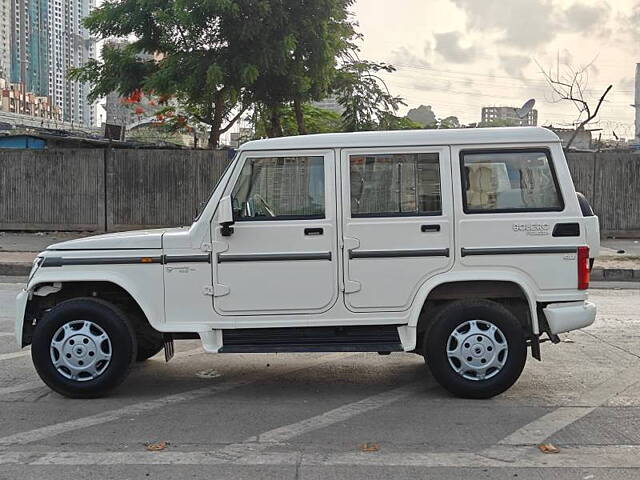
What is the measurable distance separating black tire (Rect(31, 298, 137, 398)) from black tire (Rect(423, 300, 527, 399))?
2.35m

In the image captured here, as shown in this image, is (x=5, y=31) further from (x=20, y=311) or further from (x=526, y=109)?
(x=20, y=311)

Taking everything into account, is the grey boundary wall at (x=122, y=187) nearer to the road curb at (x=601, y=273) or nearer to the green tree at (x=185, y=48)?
the green tree at (x=185, y=48)

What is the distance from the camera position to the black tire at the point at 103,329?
6082 millimetres

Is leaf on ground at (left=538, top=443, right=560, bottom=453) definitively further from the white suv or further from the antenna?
the antenna

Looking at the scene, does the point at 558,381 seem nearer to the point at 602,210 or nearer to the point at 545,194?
the point at 545,194

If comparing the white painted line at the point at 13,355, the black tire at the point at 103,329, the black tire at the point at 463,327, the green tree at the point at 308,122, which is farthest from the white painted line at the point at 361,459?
the green tree at the point at 308,122

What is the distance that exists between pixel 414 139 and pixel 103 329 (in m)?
2.83

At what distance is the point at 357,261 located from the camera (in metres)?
6.02

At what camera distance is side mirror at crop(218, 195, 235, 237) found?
592 cm

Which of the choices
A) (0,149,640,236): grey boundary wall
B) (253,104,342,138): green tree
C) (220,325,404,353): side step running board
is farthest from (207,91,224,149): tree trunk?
(220,325,404,353): side step running board

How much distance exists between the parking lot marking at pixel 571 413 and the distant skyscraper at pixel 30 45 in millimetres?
79248

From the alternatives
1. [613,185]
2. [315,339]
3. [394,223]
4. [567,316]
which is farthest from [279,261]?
[613,185]

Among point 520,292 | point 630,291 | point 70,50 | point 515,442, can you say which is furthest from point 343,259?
point 70,50

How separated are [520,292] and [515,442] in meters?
1.40
